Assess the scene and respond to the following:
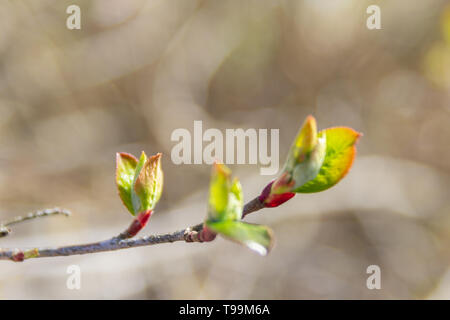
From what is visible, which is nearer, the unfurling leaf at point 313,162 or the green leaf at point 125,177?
the unfurling leaf at point 313,162

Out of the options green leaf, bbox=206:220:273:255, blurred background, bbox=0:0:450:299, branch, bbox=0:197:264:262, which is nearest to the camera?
green leaf, bbox=206:220:273:255

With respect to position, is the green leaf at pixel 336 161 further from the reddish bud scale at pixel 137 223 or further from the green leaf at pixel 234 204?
the reddish bud scale at pixel 137 223

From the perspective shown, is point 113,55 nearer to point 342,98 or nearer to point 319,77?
point 319,77

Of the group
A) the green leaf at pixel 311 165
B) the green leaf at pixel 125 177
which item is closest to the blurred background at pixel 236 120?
the green leaf at pixel 125 177

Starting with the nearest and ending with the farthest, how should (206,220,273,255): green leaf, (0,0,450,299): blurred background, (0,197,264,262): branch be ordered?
(206,220,273,255): green leaf
(0,197,264,262): branch
(0,0,450,299): blurred background

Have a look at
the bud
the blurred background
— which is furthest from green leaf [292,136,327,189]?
the blurred background

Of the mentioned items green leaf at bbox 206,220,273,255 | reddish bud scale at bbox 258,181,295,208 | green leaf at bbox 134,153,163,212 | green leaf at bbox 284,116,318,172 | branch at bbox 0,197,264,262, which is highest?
green leaf at bbox 284,116,318,172

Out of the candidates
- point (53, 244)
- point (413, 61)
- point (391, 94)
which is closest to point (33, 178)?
point (53, 244)

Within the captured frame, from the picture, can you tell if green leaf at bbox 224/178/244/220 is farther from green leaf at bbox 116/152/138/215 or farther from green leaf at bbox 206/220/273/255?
green leaf at bbox 116/152/138/215
